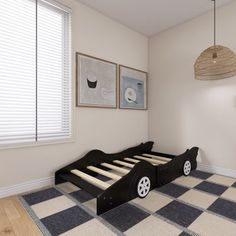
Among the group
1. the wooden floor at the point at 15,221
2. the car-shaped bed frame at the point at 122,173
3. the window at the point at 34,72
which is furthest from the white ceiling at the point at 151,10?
the wooden floor at the point at 15,221

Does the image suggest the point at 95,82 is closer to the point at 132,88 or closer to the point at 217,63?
the point at 132,88

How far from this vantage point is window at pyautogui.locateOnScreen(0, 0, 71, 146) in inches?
66.1

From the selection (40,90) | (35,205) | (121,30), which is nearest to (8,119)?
(40,90)

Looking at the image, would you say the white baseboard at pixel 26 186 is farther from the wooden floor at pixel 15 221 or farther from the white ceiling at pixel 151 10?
the white ceiling at pixel 151 10

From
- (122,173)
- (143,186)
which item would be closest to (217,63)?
(143,186)

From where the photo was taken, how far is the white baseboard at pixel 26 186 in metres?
1.65

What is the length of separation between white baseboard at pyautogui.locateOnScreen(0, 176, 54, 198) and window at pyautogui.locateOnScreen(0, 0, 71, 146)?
17.0 inches

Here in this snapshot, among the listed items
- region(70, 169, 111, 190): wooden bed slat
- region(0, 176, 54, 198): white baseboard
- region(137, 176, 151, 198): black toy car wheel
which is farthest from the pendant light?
region(0, 176, 54, 198): white baseboard

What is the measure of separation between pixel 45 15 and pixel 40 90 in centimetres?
84

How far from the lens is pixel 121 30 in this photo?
267cm

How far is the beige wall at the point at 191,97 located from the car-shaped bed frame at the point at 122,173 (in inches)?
11.1

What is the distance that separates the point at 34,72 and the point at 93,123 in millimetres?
918

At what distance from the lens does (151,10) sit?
233cm

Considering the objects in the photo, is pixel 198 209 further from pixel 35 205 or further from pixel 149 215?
pixel 35 205
